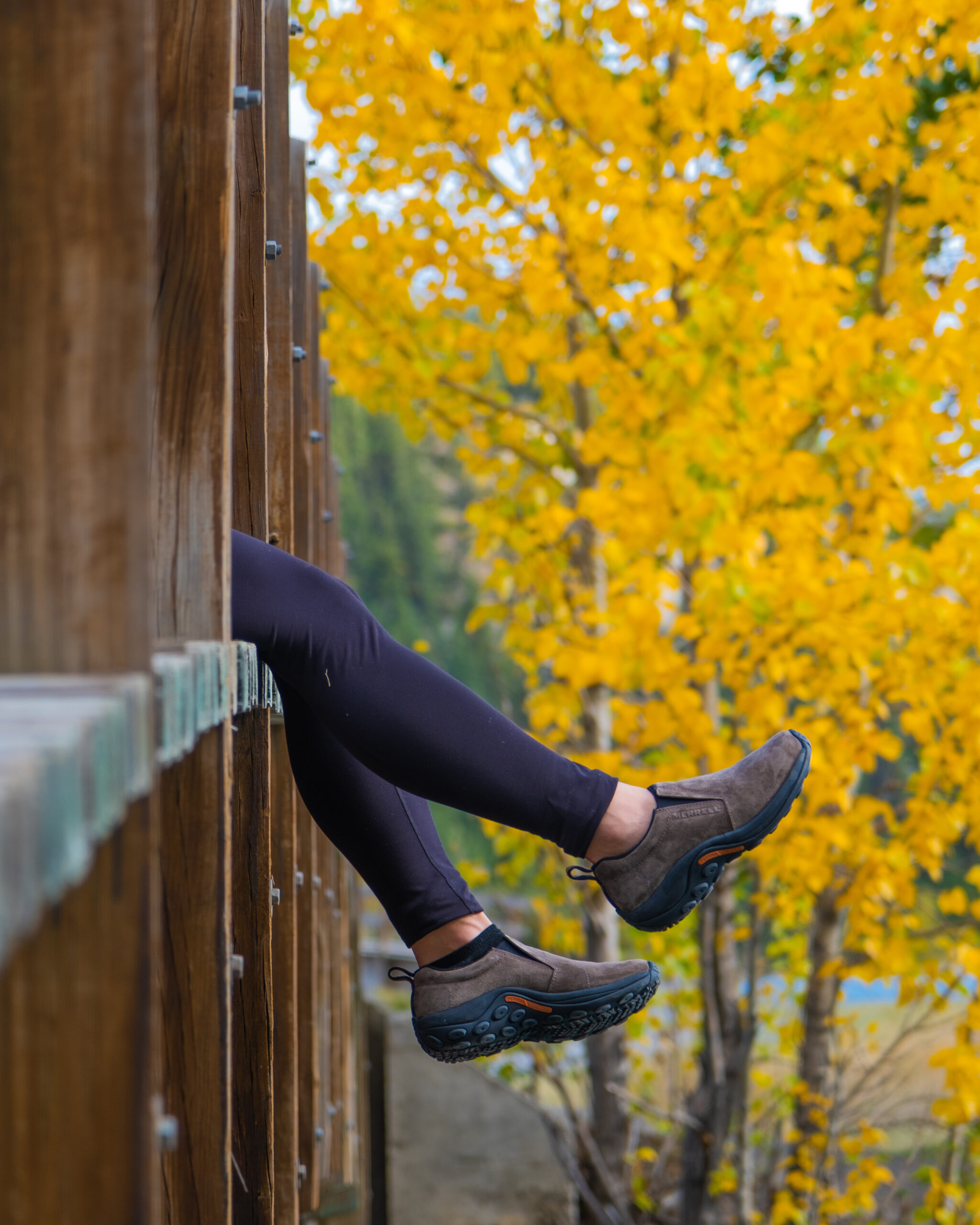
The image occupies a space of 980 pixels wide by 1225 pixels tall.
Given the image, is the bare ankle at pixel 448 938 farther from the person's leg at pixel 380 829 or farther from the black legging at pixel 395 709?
the black legging at pixel 395 709

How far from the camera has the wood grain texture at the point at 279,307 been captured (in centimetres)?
164

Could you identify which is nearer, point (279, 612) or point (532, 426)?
A: point (279, 612)

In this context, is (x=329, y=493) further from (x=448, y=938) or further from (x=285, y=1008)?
(x=448, y=938)

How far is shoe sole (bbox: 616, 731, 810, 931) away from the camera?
1389 mm

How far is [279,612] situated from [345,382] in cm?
264

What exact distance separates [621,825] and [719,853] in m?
0.13

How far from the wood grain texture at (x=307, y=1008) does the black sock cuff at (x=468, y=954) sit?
689 millimetres

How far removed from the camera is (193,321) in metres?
0.82

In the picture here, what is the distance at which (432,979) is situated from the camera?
1442 mm

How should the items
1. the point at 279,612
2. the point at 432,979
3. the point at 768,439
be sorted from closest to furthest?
the point at 279,612 → the point at 432,979 → the point at 768,439

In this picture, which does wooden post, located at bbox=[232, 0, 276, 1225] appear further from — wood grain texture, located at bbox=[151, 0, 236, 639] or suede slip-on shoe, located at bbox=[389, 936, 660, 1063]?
wood grain texture, located at bbox=[151, 0, 236, 639]

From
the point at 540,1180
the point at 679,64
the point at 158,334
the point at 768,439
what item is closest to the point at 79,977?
the point at 158,334

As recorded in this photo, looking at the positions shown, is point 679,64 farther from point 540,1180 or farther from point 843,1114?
point 540,1180

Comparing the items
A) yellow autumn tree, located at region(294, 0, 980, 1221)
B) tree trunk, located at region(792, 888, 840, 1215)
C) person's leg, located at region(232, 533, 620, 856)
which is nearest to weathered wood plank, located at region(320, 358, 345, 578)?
yellow autumn tree, located at region(294, 0, 980, 1221)
